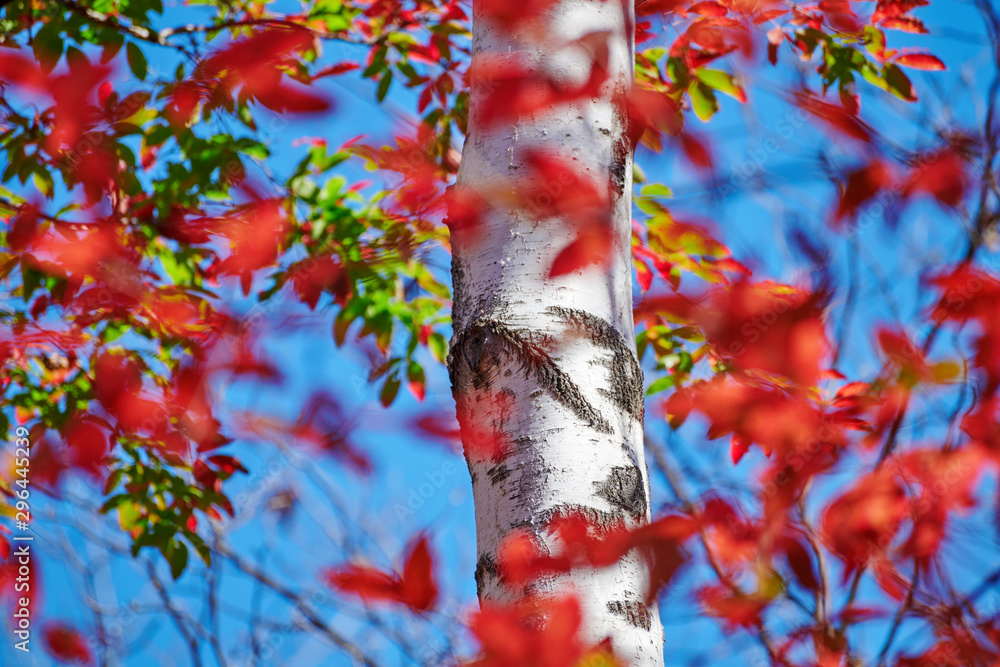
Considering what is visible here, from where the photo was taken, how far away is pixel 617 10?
1.44 m

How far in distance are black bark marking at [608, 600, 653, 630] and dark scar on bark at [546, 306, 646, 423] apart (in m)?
0.29

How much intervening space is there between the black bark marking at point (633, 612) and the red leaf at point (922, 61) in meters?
2.52

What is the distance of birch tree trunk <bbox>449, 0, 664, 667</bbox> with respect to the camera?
39.2 inches

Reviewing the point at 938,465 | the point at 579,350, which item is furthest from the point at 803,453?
the point at 579,350

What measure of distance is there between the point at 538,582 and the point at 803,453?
4.16 feet

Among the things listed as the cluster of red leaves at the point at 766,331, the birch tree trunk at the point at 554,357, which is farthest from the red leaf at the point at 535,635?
the cluster of red leaves at the point at 766,331

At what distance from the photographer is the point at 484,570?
1.05 metres

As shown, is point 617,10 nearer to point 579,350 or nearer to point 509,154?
point 509,154

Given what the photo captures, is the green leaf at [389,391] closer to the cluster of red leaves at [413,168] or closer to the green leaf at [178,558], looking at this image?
the cluster of red leaves at [413,168]

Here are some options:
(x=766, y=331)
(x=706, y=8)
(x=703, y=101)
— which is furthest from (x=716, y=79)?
(x=766, y=331)

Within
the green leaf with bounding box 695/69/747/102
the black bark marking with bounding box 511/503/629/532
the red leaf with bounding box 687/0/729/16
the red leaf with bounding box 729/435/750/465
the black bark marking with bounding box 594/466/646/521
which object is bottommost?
the black bark marking with bounding box 511/503/629/532

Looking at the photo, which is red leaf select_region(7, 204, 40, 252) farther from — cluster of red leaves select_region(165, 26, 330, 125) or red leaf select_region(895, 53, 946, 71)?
red leaf select_region(895, 53, 946, 71)

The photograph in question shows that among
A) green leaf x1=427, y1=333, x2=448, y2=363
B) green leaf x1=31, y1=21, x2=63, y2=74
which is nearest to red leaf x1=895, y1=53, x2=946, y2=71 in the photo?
green leaf x1=427, y1=333, x2=448, y2=363

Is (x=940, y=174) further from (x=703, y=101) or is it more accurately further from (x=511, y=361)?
(x=511, y=361)
